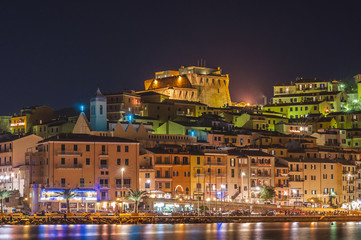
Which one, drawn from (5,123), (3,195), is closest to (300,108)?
(5,123)

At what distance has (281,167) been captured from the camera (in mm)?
105812

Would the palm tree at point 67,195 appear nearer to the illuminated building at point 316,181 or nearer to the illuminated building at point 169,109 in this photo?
the illuminated building at point 316,181

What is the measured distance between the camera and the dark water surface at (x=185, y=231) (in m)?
76.9

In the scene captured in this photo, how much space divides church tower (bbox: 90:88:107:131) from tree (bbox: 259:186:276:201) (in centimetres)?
2435

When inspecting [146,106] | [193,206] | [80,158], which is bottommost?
[193,206]

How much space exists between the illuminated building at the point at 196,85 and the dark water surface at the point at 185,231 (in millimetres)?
56912

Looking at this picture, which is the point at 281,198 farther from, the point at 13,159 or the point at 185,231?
the point at 13,159

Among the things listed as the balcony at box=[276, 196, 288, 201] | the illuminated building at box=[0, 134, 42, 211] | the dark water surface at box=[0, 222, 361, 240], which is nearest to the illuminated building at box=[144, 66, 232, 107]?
the balcony at box=[276, 196, 288, 201]

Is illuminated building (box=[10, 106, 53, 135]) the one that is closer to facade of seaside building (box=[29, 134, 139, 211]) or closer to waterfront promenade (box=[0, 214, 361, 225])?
facade of seaside building (box=[29, 134, 139, 211])

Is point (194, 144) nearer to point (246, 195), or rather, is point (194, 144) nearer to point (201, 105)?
point (246, 195)

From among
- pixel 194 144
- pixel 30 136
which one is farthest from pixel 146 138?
pixel 30 136

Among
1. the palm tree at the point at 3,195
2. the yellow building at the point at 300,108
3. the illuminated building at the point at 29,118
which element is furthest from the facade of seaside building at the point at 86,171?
the yellow building at the point at 300,108

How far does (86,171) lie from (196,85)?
62197 mm

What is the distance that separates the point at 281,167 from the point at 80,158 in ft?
95.7
